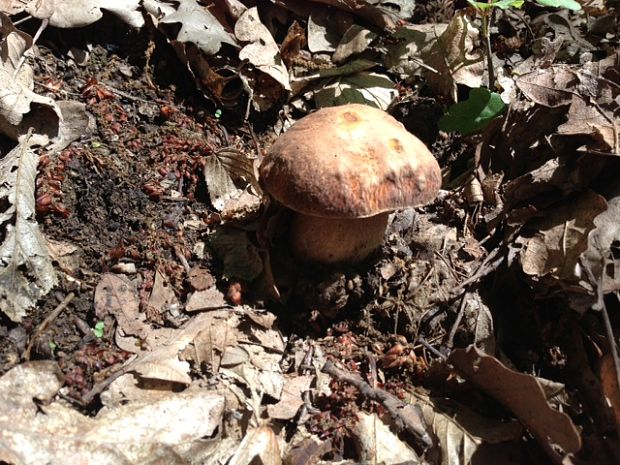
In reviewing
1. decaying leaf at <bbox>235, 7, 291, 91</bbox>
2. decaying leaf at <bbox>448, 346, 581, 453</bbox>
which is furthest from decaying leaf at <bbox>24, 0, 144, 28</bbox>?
decaying leaf at <bbox>448, 346, 581, 453</bbox>

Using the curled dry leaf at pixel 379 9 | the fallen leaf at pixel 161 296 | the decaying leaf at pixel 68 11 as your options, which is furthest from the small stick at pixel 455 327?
the decaying leaf at pixel 68 11

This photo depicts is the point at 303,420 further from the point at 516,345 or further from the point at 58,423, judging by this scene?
the point at 516,345

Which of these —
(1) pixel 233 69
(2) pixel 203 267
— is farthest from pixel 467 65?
(2) pixel 203 267

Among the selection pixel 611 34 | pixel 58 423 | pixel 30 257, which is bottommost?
pixel 58 423

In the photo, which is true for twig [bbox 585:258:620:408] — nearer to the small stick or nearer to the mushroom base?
the small stick

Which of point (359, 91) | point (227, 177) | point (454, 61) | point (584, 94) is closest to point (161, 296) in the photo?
point (227, 177)

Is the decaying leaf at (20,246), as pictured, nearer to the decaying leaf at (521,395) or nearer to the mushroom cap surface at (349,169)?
the mushroom cap surface at (349,169)

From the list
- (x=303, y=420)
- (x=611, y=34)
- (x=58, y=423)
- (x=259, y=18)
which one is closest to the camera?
(x=58, y=423)
